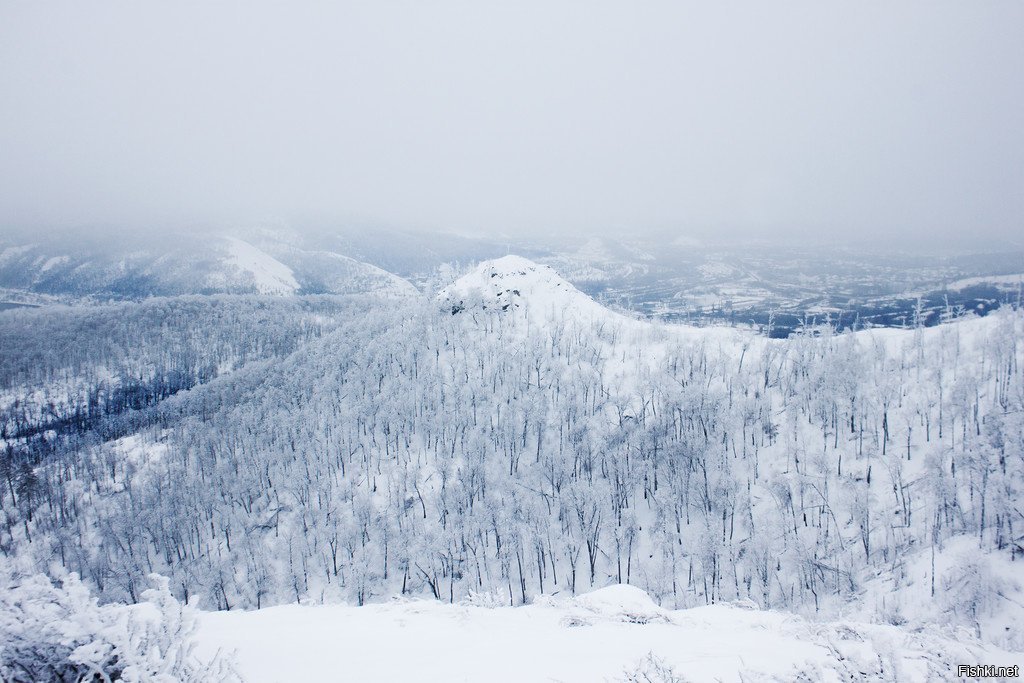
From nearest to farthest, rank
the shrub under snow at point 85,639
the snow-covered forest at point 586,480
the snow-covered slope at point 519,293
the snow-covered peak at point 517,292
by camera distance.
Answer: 1. the shrub under snow at point 85,639
2. the snow-covered forest at point 586,480
3. the snow-covered slope at point 519,293
4. the snow-covered peak at point 517,292

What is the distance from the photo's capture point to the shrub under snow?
14.1 meters

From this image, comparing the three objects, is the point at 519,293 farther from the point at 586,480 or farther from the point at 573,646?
the point at 573,646

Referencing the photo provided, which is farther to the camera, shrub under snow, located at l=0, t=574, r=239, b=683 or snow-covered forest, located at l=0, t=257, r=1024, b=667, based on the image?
snow-covered forest, located at l=0, t=257, r=1024, b=667

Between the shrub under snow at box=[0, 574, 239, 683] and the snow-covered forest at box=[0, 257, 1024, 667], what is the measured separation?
1901 cm

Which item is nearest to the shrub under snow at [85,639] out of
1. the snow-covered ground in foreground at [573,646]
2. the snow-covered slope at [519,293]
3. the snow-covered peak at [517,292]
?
the snow-covered ground in foreground at [573,646]

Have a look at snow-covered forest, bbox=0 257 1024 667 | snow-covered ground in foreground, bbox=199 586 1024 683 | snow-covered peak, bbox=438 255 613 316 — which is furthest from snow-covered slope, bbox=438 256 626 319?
snow-covered ground in foreground, bbox=199 586 1024 683

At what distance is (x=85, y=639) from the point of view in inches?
580

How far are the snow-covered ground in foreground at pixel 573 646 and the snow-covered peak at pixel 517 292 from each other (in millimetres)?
103060

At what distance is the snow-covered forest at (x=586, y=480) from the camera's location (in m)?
55.1

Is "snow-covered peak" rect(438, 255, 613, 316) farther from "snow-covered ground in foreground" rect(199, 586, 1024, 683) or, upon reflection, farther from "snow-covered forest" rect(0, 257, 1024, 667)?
"snow-covered ground in foreground" rect(199, 586, 1024, 683)

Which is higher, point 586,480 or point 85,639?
point 85,639

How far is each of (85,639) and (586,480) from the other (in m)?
71.3

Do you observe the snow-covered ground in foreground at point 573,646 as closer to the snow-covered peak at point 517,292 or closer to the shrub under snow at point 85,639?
the shrub under snow at point 85,639

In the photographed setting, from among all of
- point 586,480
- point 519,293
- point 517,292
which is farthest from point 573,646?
point 517,292
